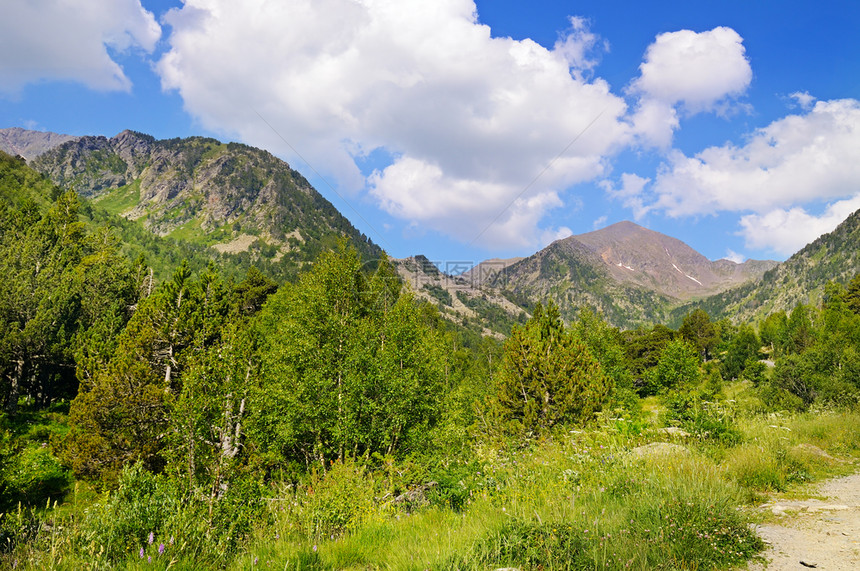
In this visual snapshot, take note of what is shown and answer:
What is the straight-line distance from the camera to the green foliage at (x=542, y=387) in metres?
22.4

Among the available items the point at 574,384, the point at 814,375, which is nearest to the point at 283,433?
the point at 574,384

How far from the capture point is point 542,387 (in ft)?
75.0

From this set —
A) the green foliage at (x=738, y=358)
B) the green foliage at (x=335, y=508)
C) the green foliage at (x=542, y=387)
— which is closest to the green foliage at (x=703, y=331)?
the green foliage at (x=738, y=358)

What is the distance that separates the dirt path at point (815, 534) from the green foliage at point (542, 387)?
15618 millimetres

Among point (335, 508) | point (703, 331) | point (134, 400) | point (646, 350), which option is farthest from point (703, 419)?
point (703, 331)

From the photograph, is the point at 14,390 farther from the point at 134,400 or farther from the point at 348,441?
the point at 348,441

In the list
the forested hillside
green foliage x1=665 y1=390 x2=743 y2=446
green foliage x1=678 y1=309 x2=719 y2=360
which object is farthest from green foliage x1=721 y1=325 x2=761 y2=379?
green foliage x1=665 y1=390 x2=743 y2=446

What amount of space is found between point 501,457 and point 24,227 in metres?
76.4

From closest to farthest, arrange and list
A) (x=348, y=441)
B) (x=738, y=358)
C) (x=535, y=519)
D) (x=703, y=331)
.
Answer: (x=535, y=519) → (x=348, y=441) → (x=738, y=358) → (x=703, y=331)

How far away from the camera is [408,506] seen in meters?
8.47

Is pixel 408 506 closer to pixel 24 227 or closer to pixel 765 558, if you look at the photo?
pixel 765 558

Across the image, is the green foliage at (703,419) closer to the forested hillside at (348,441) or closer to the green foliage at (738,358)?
the forested hillside at (348,441)

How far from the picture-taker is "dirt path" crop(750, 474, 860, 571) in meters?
4.28

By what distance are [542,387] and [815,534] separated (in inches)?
715
